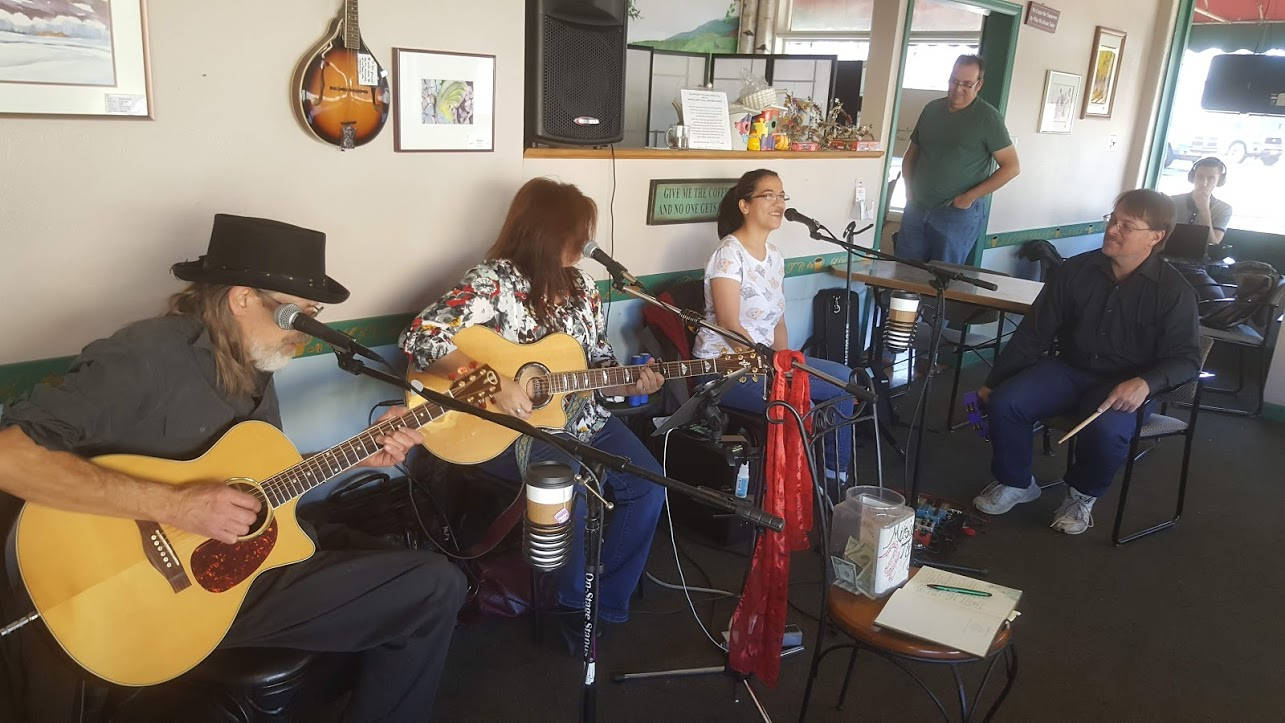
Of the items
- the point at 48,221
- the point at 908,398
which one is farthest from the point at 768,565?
the point at 908,398

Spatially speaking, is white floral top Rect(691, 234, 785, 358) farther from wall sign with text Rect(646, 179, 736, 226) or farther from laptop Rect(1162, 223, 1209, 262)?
laptop Rect(1162, 223, 1209, 262)

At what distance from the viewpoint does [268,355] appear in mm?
1938

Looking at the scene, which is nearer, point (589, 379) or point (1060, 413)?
point (589, 379)

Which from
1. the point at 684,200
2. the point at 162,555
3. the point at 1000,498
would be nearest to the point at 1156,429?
the point at 1000,498

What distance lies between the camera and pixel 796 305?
14.1ft

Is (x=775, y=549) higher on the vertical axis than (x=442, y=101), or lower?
lower

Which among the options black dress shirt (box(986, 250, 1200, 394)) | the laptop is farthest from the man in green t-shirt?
the laptop

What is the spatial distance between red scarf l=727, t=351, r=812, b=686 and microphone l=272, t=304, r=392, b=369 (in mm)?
1000

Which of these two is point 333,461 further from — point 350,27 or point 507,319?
point 350,27

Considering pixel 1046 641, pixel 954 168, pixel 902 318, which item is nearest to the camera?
pixel 1046 641

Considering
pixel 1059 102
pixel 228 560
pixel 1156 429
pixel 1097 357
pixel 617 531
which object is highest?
pixel 1059 102

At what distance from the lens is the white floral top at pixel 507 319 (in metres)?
2.43

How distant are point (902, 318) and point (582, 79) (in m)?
1.29

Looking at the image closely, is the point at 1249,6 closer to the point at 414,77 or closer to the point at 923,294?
the point at 923,294
